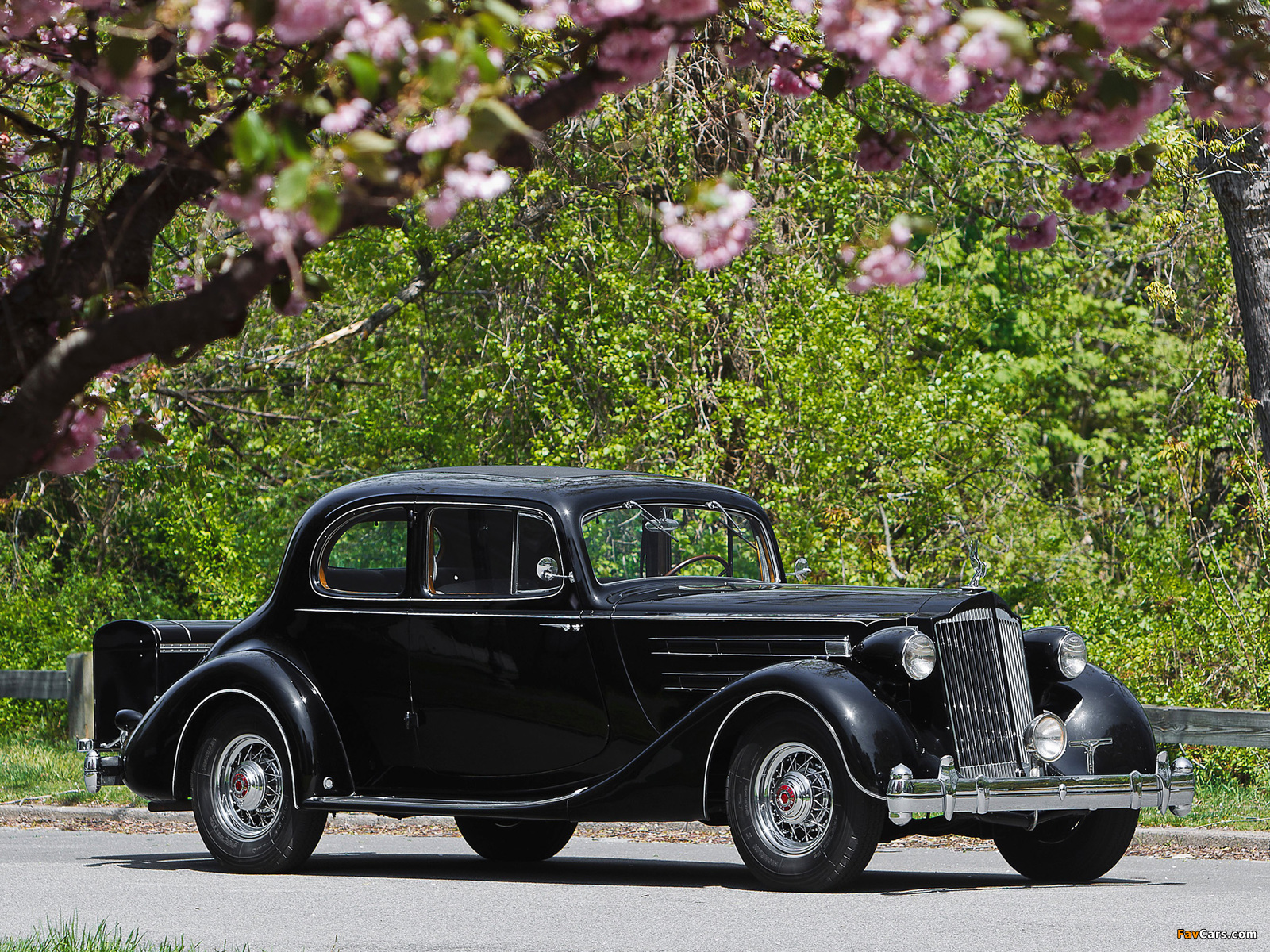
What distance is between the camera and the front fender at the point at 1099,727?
28.6 feet

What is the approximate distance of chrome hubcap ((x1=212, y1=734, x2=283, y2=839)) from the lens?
9547 millimetres

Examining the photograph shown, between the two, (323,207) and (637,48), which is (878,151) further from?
(323,207)

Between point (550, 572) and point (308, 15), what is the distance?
6056 millimetres

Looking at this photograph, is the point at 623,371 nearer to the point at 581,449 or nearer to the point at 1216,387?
the point at 581,449

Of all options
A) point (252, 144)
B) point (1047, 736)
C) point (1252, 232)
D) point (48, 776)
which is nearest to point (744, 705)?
point (1047, 736)

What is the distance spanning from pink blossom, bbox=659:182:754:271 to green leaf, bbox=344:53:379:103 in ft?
3.66

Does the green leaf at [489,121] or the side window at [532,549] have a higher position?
the green leaf at [489,121]

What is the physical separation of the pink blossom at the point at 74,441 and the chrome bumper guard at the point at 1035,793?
155 inches

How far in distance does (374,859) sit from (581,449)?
703 cm

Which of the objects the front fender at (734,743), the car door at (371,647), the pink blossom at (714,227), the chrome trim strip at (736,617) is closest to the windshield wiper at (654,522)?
the chrome trim strip at (736,617)

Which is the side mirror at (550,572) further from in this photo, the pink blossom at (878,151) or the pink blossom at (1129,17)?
the pink blossom at (1129,17)

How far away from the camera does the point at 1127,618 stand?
584 inches

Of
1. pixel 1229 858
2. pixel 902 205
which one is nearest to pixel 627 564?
pixel 1229 858

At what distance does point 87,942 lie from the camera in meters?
6.52
